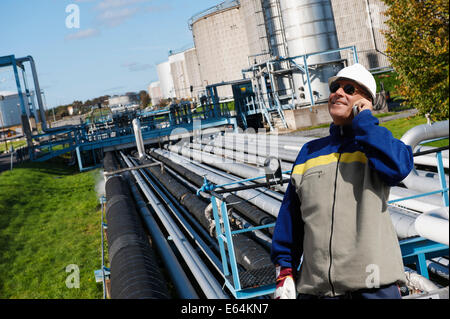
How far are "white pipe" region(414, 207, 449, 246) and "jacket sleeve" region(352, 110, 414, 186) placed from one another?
1.31ft

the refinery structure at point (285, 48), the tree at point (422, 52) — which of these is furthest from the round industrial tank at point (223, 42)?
the tree at point (422, 52)

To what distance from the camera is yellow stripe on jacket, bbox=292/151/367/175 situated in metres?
1.99

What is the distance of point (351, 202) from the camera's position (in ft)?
6.49

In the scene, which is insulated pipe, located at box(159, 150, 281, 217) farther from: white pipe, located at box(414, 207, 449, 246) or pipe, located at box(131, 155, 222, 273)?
white pipe, located at box(414, 207, 449, 246)

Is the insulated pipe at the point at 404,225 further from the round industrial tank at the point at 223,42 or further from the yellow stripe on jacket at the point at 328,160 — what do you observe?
the round industrial tank at the point at 223,42

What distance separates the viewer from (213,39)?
47.1 meters

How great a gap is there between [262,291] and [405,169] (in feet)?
8.47

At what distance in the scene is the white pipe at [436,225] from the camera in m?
1.35

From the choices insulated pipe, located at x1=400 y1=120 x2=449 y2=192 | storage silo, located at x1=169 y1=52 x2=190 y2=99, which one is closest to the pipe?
insulated pipe, located at x1=400 y1=120 x2=449 y2=192

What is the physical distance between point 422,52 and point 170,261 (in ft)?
27.8

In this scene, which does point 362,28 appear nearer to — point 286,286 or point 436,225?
point 286,286

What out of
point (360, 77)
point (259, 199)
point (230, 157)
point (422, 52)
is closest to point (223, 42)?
point (230, 157)
